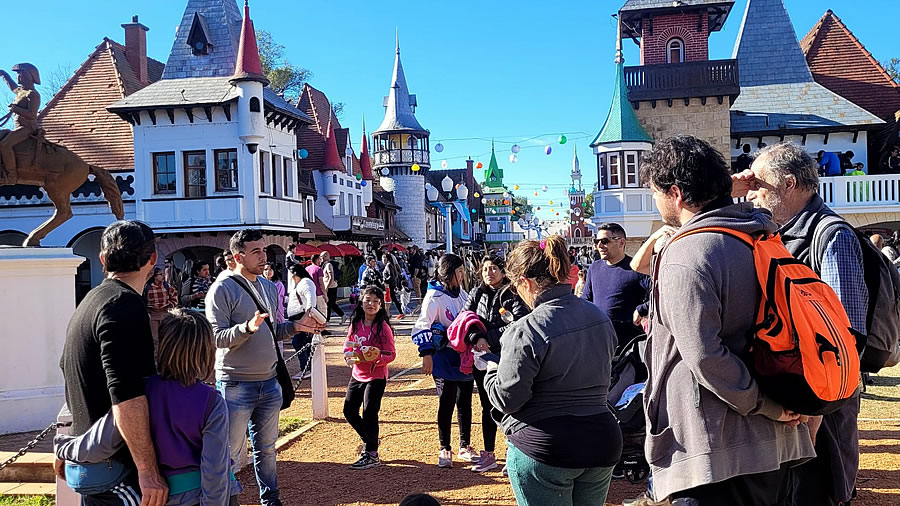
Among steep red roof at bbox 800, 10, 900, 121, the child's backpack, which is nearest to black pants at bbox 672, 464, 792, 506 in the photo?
the child's backpack

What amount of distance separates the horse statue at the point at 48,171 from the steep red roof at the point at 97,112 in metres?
19.3

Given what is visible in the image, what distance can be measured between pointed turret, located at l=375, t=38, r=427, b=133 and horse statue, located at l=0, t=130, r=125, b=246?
4315cm

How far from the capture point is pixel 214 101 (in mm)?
25938

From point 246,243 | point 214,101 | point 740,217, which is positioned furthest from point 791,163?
point 214,101

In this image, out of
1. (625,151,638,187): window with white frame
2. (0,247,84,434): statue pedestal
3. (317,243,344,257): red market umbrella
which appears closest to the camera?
(0,247,84,434): statue pedestal

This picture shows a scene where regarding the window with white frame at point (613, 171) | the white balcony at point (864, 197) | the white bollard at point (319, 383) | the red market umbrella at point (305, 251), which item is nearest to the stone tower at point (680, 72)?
the window with white frame at point (613, 171)

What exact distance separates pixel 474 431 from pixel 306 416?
2.24m

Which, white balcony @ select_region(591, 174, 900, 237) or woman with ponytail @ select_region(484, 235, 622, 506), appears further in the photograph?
white balcony @ select_region(591, 174, 900, 237)

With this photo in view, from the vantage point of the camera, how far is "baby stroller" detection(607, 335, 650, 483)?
5.17 metres

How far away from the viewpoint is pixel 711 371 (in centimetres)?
233

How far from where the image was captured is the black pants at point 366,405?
21.1 feet

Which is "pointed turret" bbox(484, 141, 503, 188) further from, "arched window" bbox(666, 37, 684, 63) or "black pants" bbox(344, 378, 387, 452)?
"black pants" bbox(344, 378, 387, 452)

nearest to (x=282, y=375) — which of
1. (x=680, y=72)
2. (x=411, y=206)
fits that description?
(x=680, y=72)

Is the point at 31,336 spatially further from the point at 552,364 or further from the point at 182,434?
the point at 552,364
